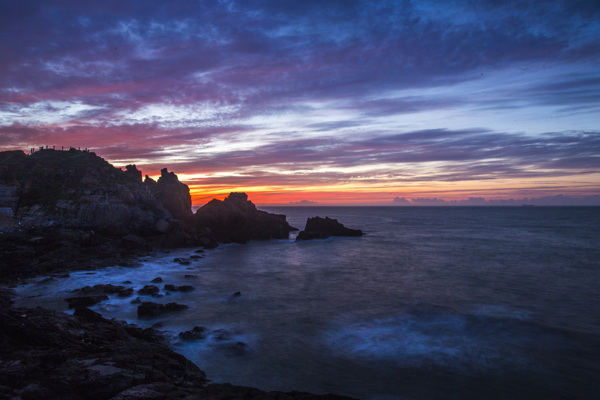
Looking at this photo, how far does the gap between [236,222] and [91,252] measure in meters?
30.4

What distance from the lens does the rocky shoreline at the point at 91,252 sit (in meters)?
7.69

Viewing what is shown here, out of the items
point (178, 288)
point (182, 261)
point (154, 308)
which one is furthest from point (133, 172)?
point (154, 308)

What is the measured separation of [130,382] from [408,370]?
1013cm

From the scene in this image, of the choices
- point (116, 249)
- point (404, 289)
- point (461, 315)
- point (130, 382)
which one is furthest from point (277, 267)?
point (130, 382)

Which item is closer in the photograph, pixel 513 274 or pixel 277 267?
pixel 513 274

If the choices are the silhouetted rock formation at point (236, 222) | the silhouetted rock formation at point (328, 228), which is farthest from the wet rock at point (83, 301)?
the silhouetted rock formation at point (328, 228)

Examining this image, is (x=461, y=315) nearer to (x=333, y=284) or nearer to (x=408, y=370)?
(x=408, y=370)

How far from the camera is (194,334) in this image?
49.8 ft

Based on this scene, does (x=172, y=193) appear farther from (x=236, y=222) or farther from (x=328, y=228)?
(x=328, y=228)

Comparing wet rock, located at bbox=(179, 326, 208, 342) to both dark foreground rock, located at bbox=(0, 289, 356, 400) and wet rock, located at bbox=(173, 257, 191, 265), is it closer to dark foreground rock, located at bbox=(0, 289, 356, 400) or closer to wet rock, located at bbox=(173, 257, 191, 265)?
dark foreground rock, located at bbox=(0, 289, 356, 400)

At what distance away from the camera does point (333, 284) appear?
90.3ft

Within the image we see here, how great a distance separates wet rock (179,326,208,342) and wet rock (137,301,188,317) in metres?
3.73

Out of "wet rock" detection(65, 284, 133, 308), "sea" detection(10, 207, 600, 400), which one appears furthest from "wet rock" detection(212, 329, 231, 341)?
"wet rock" detection(65, 284, 133, 308)

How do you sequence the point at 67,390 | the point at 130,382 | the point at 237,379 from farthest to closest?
the point at 237,379, the point at 130,382, the point at 67,390
